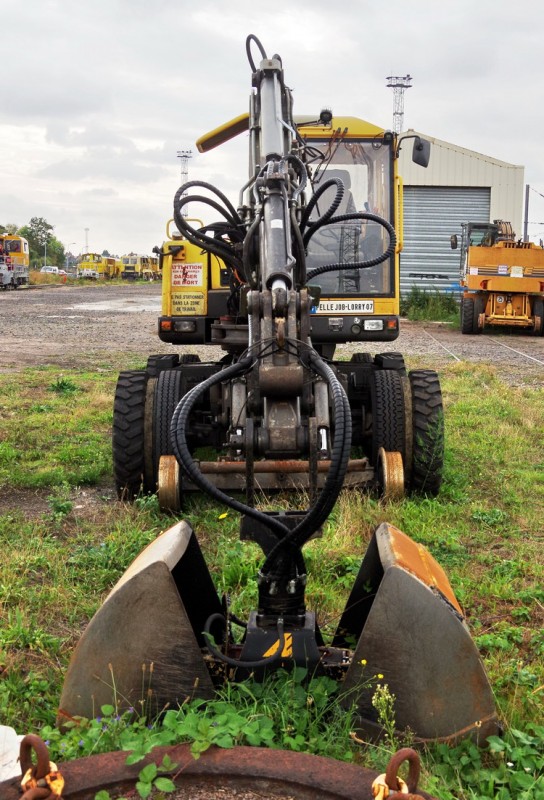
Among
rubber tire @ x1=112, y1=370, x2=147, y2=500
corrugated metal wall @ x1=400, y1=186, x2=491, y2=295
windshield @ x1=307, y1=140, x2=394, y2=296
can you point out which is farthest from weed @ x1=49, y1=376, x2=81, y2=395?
corrugated metal wall @ x1=400, y1=186, x2=491, y2=295

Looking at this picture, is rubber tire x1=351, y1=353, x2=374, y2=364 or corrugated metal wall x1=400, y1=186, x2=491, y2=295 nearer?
rubber tire x1=351, y1=353, x2=374, y2=364

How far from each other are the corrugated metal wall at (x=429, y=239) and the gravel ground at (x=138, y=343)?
4.40 m

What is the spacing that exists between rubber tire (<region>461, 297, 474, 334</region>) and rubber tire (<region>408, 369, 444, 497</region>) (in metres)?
15.1

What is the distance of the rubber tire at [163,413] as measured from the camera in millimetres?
5996

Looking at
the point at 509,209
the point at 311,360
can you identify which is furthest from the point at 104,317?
the point at 311,360

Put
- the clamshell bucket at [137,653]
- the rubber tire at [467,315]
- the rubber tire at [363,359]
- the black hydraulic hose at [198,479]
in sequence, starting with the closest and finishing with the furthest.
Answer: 1. the clamshell bucket at [137,653]
2. the black hydraulic hose at [198,479]
3. the rubber tire at [363,359]
4. the rubber tire at [467,315]

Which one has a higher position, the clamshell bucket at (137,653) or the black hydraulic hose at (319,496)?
the black hydraulic hose at (319,496)

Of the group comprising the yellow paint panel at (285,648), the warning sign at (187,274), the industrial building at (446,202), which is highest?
the industrial building at (446,202)

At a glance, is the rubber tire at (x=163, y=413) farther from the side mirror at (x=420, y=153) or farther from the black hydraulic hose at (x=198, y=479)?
the black hydraulic hose at (x=198, y=479)

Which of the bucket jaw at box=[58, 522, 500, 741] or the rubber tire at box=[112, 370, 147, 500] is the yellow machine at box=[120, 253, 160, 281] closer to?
the rubber tire at box=[112, 370, 147, 500]

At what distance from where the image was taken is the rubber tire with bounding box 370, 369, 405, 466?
607 cm

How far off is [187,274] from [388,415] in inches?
93.5

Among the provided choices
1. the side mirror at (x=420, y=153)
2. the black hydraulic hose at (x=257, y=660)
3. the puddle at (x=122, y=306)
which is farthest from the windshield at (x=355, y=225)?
Answer: the puddle at (x=122, y=306)

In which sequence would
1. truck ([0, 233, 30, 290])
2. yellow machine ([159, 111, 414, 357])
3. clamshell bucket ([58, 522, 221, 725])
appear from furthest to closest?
truck ([0, 233, 30, 290])
yellow machine ([159, 111, 414, 357])
clamshell bucket ([58, 522, 221, 725])
